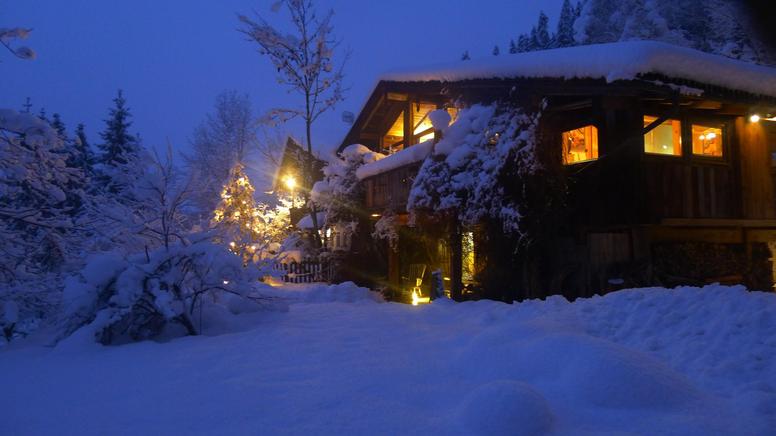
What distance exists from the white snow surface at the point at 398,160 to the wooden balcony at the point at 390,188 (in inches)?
5.0

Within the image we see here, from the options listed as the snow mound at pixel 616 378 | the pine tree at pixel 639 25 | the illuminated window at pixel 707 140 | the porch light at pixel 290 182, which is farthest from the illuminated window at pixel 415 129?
the pine tree at pixel 639 25

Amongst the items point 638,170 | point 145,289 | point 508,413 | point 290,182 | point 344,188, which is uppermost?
point 290,182

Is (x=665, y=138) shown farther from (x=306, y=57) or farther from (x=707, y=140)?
(x=306, y=57)

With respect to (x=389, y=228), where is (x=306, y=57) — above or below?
above

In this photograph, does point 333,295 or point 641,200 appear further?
point 333,295

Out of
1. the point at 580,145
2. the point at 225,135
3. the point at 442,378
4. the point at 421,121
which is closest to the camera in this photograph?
the point at 442,378

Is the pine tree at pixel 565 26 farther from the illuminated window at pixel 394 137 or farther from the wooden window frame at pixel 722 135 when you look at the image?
the wooden window frame at pixel 722 135

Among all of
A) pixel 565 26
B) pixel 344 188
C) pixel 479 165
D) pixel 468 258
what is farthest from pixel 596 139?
pixel 565 26

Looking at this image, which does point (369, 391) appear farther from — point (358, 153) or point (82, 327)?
point (358, 153)

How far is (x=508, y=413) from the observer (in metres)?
2.94

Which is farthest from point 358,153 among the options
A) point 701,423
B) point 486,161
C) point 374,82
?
point 701,423

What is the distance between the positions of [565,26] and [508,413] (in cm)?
4145

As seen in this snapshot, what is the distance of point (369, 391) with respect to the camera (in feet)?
12.2

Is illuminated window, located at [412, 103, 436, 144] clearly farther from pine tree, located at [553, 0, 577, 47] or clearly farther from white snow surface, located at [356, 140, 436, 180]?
pine tree, located at [553, 0, 577, 47]
